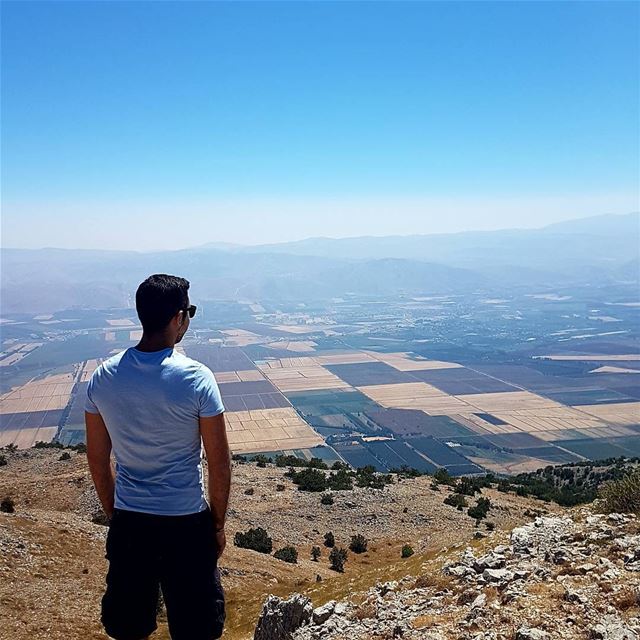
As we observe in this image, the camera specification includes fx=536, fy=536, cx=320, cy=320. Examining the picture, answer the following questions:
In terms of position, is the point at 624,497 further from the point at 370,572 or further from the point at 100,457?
the point at 100,457

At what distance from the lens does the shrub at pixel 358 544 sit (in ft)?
54.1

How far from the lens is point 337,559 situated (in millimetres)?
14945

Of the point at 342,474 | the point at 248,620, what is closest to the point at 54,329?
the point at 342,474

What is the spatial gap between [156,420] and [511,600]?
4701 millimetres

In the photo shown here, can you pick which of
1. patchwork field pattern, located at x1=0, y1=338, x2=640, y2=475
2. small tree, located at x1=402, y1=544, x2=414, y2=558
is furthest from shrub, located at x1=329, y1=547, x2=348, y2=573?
patchwork field pattern, located at x1=0, y1=338, x2=640, y2=475

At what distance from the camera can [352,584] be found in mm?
9539

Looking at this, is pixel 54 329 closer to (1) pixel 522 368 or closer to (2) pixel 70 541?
(1) pixel 522 368

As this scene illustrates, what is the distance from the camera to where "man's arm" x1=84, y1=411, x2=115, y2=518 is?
373 cm

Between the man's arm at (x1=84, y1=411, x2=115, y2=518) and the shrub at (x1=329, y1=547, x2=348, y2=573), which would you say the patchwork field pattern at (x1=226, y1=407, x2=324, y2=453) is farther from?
the man's arm at (x1=84, y1=411, x2=115, y2=518)

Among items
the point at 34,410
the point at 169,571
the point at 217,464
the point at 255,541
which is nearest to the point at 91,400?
the point at 217,464

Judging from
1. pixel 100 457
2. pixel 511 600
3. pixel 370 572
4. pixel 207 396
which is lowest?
pixel 370 572

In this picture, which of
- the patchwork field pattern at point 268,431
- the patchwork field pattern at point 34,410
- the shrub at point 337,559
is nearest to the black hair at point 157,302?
the shrub at point 337,559

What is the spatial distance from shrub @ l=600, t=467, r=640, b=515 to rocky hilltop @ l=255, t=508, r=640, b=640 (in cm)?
84

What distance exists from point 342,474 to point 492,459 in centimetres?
3427
